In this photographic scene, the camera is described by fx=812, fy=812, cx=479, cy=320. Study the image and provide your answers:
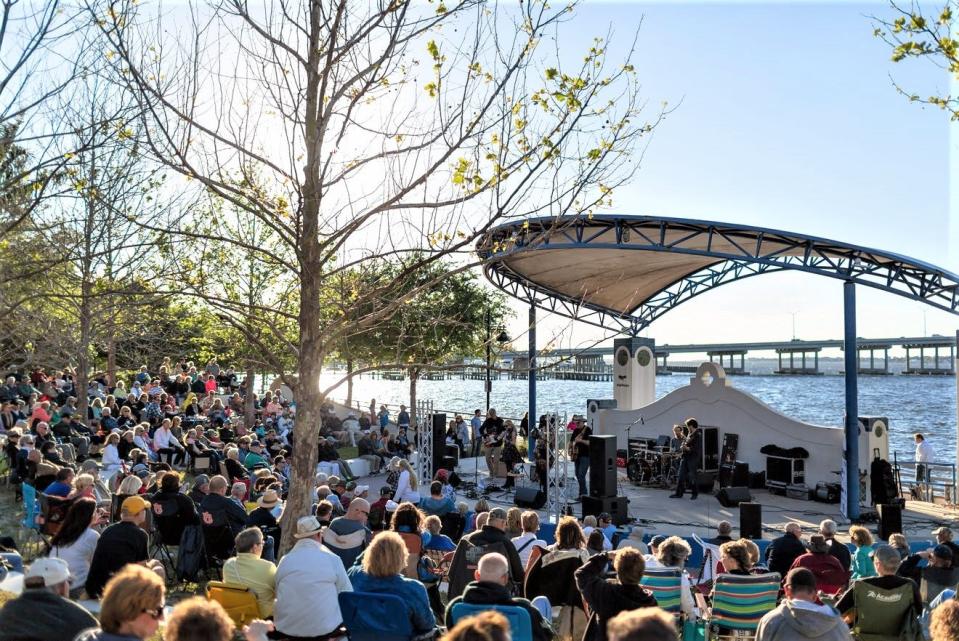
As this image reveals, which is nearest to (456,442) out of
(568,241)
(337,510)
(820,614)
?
(568,241)

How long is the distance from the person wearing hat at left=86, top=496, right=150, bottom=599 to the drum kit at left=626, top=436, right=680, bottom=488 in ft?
46.0

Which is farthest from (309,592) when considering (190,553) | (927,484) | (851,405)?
(927,484)

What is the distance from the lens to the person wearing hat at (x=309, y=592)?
4.89 m

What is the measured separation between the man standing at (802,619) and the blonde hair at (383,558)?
206 centimetres

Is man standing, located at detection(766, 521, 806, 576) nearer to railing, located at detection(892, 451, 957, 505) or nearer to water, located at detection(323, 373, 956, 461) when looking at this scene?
railing, located at detection(892, 451, 957, 505)

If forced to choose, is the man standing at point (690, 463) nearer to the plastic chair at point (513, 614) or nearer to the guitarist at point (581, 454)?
the guitarist at point (581, 454)

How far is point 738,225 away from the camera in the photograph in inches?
661

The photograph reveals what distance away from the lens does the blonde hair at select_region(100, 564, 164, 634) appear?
2.95 m

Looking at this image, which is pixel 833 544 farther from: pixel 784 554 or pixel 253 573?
pixel 253 573

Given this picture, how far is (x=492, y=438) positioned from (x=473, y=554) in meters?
13.4

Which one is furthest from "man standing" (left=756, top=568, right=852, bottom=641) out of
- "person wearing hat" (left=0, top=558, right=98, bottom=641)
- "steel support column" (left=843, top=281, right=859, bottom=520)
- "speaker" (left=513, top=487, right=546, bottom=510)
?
"steel support column" (left=843, top=281, right=859, bottom=520)

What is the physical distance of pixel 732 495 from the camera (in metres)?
15.6

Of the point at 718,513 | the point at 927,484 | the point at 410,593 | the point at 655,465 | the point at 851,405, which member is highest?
the point at 851,405

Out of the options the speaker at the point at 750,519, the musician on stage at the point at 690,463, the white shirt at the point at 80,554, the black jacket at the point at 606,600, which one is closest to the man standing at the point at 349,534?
the white shirt at the point at 80,554
